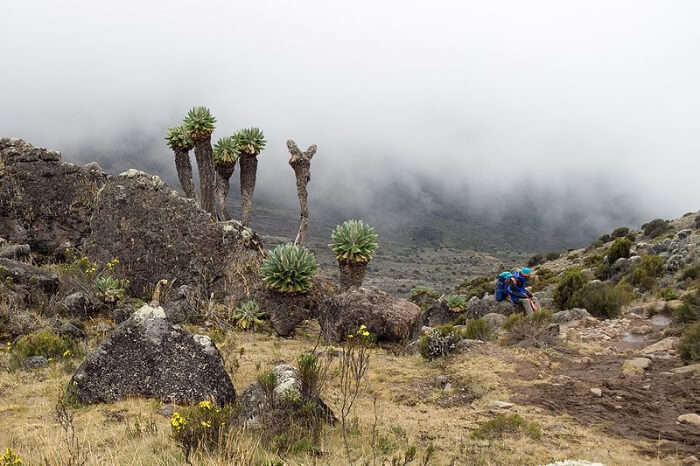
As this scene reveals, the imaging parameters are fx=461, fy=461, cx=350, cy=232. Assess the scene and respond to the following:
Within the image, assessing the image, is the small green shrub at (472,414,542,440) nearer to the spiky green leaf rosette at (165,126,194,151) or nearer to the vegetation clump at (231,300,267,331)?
the vegetation clump at (231,300,267,331)

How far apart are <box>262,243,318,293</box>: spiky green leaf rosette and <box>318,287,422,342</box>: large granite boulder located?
99cm

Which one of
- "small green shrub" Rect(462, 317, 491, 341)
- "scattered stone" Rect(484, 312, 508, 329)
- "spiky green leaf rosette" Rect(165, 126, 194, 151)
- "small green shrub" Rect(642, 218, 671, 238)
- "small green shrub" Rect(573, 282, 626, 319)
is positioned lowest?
"small green shrub" Rect(462, 317, 491, 341)

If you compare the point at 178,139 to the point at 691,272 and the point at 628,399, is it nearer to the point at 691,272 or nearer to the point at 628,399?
the point at 628,399

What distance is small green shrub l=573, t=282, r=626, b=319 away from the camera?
13.6 meters

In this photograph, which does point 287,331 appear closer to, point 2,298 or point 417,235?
point 2,298

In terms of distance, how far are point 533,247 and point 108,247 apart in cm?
19226

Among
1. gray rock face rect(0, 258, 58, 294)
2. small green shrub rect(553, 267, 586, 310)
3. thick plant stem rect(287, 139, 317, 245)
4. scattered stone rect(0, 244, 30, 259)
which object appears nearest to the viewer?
gray rock face rect(0, 258, 58, 294)

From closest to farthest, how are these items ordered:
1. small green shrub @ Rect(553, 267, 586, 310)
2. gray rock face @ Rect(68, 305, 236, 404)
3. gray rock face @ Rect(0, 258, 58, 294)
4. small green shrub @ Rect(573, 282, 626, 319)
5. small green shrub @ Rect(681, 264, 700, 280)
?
gray rock face @ Rect(68, 305, 236, 404), gray rock face @ Rect(0, 258, 58, 294), small green shrub @ Rect(573, 282, 626, 319), small green shrub @ Rect(681, 264, 700, 280), small green shrub @ Rect(553, 267, 586, 310)

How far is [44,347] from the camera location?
957cm

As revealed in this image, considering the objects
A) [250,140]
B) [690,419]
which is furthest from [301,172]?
[690,419]

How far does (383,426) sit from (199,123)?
1436 cm

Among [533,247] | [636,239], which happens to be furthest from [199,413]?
[533,247]

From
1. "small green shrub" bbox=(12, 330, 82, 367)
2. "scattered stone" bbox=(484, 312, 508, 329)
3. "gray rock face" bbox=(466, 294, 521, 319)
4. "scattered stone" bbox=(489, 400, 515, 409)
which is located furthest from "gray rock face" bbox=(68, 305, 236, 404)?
"gray rock face" bbox=(466, 294, 521, 319)

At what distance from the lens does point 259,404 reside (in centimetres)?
582
